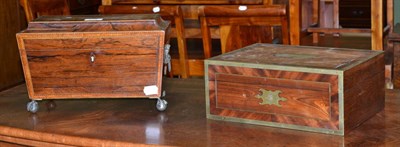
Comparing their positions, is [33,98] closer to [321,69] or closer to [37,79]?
[37,79]

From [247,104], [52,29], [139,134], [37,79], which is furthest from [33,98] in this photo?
[247,104]

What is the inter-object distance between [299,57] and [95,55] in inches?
21.6

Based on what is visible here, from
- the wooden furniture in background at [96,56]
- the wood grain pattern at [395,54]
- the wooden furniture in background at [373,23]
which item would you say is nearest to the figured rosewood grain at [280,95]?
the wooden furniture in background at [96,56]

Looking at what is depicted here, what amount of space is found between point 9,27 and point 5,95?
385 cm

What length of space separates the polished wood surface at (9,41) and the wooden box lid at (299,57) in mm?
4296

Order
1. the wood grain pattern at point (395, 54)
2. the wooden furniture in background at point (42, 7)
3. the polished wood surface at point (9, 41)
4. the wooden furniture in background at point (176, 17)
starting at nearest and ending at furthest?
the wood grain pattern at point (395, 54) < the wooden furniture in background at point (42, 7) < the wooden furniture in background at point (176, 17) < the polished wood surface at point (9, 41)

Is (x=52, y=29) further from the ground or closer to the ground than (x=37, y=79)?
further from the ground

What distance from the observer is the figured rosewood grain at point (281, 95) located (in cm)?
164

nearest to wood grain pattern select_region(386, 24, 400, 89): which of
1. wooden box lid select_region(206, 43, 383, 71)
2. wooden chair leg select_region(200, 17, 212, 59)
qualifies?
wooden chair leg select_region(200, 17, 212, 59)

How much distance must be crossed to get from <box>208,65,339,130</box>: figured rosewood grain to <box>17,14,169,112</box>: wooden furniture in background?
21 cm

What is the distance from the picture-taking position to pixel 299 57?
5.90ft

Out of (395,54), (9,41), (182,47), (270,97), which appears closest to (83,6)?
(9,41)

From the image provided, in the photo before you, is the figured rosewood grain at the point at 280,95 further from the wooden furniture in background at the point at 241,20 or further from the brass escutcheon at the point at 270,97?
the wooden furniture in background at the point at 241,20

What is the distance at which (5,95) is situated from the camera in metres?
2.28
